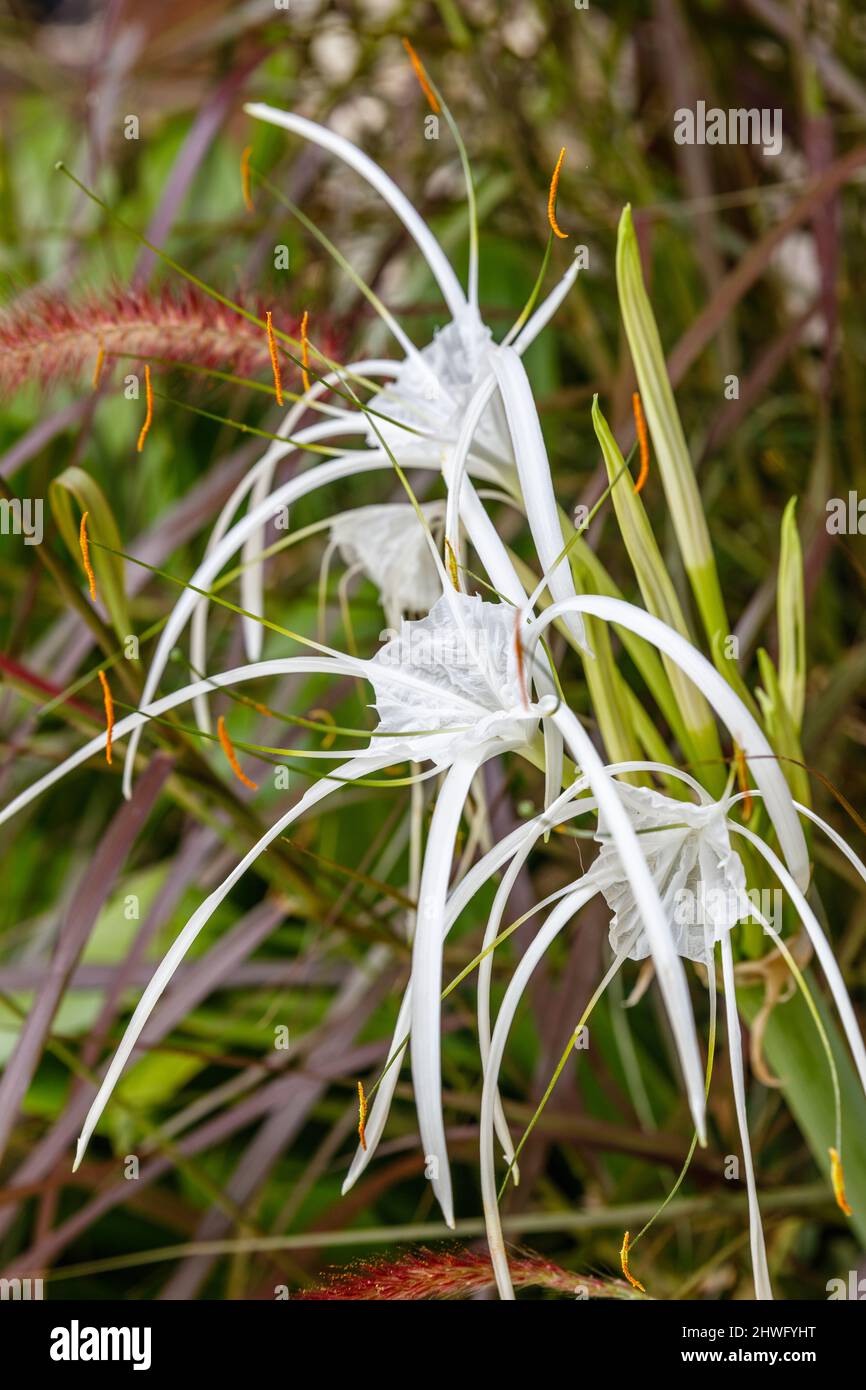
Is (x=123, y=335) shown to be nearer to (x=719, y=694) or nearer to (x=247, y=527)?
(x=247, y=527)

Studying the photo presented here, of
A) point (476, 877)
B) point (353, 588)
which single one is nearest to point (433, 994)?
point (476, 877)

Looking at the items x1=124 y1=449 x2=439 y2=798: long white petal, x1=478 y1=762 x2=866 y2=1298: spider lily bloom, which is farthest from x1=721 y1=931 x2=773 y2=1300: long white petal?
x1=124 y1=449 x2=439 y2=798: long white petal

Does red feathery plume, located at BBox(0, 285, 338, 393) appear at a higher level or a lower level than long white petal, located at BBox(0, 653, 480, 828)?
higher

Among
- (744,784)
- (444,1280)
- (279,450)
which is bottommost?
(444,1280)

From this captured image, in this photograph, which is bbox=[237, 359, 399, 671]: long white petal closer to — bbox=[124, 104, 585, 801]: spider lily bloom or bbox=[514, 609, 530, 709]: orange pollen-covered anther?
bbox=[124, 104, 585, 801]: spider lily bloom

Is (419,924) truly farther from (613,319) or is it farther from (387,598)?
(613,319)
